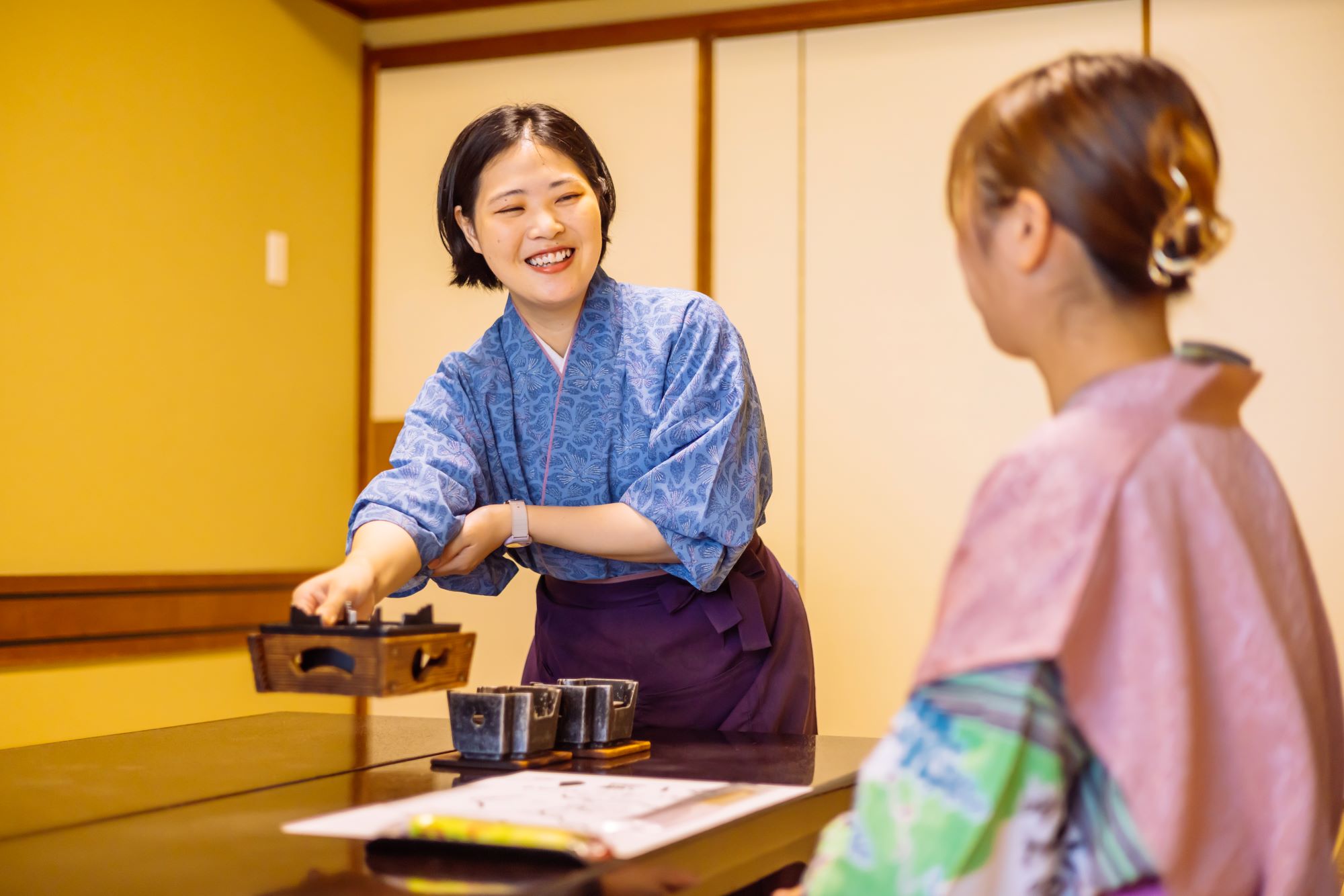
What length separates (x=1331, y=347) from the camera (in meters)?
3.14

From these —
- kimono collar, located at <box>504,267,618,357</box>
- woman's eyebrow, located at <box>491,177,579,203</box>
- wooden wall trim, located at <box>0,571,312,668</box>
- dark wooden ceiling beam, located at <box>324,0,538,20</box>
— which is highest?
dark wooden ceiling beam, located at <box>324,0,538,20</box>

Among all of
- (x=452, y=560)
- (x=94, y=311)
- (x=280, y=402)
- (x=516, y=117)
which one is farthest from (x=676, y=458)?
(x=280, y=402)

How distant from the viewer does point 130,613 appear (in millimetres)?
3203

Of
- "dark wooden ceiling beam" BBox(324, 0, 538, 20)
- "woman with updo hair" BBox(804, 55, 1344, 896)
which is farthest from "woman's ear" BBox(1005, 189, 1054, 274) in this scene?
"dark wooden ceiling beam" BBox(324, 0, 538, 20)

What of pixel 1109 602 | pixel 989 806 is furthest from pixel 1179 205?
pixel 989 806

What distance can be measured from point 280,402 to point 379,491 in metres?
2.17

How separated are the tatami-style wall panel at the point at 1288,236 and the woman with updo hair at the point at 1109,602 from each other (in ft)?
7.76

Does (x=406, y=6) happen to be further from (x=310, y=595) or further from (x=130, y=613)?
(x=310, y=595)

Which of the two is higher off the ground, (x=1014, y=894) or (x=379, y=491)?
(x=379, y=491)

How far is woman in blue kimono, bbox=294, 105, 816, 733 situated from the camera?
1.77 metres

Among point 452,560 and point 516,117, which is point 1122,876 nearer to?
point 452,560

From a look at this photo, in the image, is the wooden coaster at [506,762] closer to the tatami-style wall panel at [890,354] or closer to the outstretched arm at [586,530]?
the outstretched arm at [586,530]

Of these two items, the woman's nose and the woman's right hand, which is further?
the woman's nose

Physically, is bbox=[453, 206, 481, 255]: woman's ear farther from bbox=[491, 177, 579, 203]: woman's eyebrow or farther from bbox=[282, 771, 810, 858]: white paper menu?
bbox=[282, 771, 810, 858]: white paper menu
